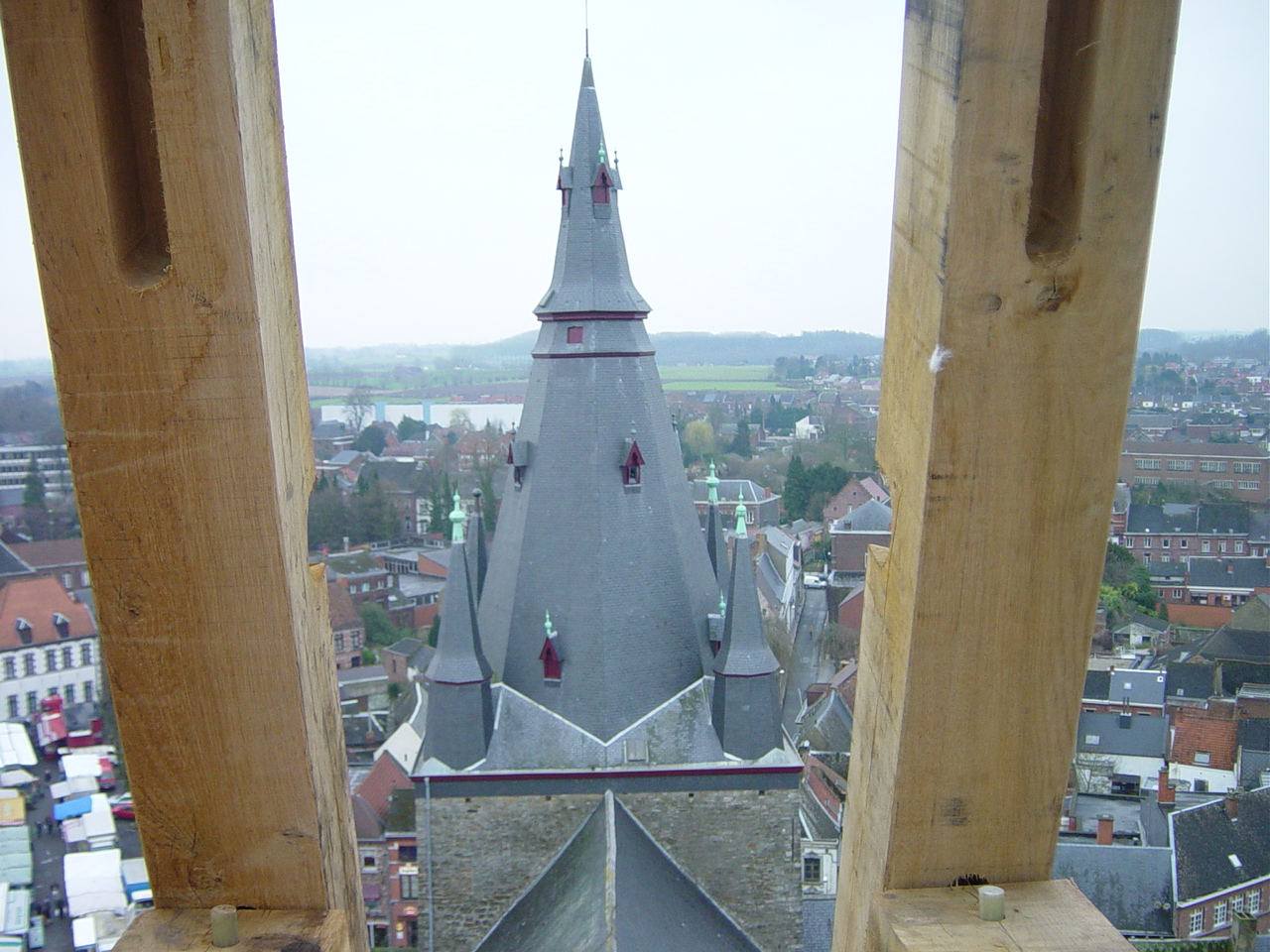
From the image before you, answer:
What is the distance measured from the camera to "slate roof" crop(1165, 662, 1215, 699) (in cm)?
2978

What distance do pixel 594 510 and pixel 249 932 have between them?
30.9ft

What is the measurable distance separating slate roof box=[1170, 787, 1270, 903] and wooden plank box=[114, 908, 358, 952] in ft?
74.9

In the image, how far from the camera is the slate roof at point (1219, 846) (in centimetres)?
2059

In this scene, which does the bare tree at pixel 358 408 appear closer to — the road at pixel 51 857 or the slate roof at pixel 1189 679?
the road at pixel 51 857

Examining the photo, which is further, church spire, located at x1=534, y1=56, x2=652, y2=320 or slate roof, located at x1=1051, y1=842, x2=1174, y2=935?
slate roof, located at x1=1051, y1=842, x2=1174, y2=935

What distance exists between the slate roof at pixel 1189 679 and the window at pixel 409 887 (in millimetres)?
20636

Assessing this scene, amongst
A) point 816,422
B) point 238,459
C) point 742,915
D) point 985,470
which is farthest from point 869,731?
point 816,422

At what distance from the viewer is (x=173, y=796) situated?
5.85 feet

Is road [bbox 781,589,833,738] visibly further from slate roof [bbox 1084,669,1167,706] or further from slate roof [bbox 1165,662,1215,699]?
slate roof [bbox 1165,662,1215,699]

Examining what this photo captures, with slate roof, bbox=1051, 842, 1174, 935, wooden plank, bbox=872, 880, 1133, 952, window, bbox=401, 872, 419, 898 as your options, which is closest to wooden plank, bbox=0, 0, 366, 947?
wooden plank, bbox=872, 880, 1133, 952

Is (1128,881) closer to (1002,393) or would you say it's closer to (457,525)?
(457,525)

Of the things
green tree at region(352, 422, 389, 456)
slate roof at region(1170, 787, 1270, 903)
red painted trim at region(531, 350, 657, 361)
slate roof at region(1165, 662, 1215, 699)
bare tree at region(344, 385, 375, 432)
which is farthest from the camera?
bare tree at region(344, 385, 375, 432)

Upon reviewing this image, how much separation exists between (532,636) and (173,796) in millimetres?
9628

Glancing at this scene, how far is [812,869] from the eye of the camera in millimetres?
23281
